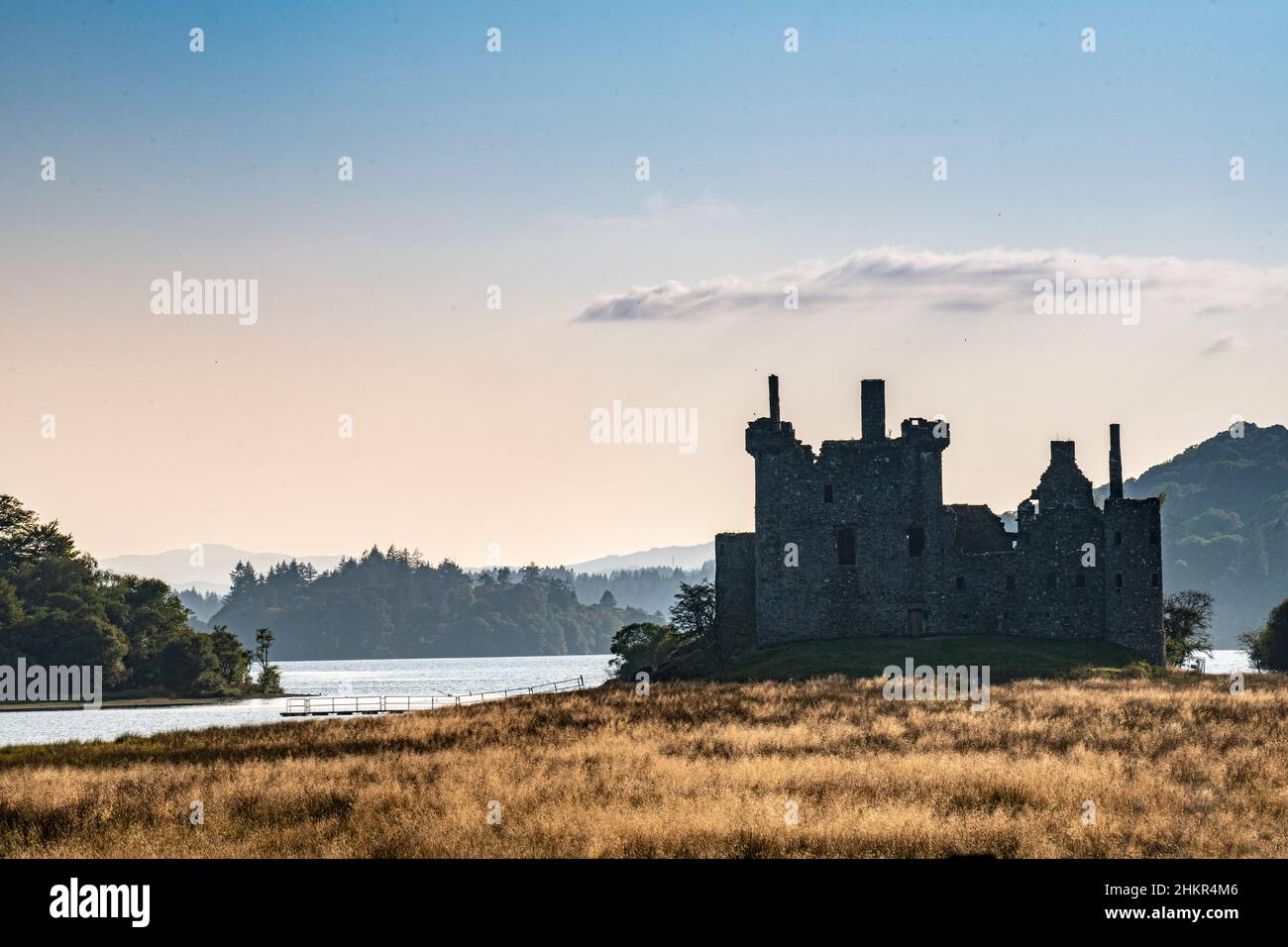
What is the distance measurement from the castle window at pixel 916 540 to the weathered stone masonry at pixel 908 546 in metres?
0.05

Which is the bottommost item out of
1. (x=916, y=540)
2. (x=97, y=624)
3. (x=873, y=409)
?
(x=97, y=624)

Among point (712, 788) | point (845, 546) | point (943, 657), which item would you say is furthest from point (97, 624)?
point (712, 788)

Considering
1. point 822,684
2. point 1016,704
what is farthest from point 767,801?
point 822,684

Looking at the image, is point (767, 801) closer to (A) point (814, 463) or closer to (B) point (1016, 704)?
(B) point (1016, 704)

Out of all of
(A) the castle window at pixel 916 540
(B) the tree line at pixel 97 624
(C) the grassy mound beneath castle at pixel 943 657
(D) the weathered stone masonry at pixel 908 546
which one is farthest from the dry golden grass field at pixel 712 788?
A: (B) the tree line at pixel 97 624

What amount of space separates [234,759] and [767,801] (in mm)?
17138

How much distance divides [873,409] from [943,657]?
13.9m

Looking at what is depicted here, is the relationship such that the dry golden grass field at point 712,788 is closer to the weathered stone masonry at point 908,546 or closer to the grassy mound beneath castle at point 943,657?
the grassy mound beneath castle at point 943,657

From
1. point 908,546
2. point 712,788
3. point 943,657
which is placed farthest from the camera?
point 908,546

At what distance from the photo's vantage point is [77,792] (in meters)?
23.8

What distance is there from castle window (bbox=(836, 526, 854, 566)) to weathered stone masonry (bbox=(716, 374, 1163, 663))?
5 cm

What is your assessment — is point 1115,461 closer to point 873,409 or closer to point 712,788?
point 873,409

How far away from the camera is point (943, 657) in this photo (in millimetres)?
57594

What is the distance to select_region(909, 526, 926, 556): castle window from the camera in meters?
65.5
